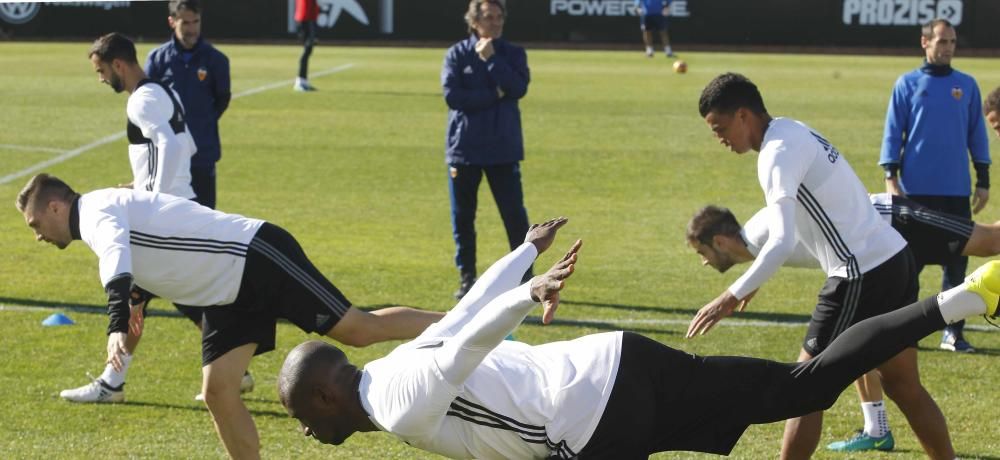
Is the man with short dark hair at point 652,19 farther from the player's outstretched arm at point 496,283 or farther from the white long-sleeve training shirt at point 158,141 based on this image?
the player's outstretched arm at point 496,283

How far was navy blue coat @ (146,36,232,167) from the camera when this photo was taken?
11.1 metres

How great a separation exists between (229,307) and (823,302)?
2.85 meters

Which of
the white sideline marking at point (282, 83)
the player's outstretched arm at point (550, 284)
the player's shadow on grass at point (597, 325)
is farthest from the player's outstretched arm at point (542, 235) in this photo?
the white sideline marking at point (282, 83)

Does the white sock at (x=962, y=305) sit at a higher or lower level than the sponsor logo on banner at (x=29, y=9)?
higher

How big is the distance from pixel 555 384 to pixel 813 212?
211cm

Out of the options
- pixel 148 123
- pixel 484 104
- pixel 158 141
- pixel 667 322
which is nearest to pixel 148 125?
pixel 148 123

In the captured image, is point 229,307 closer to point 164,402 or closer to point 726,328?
point 164,402

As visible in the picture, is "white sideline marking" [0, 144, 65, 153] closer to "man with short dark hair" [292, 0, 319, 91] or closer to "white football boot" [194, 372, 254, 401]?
"man with short dark hair" [292, 0, 319, 91]

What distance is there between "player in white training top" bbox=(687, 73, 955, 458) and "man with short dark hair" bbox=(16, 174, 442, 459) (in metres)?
2.03

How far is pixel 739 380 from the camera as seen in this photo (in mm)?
5242

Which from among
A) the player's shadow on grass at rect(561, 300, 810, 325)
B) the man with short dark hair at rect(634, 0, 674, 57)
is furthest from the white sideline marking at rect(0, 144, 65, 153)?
the man with short dark hair at rect(634, 0, 674, 57)

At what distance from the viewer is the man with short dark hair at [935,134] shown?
9.83m

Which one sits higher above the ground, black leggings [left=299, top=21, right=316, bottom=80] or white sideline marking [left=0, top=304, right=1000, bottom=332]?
white sideline marking [left=0, top=304, right=1000, bottom=332]

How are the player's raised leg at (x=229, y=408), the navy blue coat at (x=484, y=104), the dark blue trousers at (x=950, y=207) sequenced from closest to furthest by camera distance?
the player's raised leg at (x=229, y=408) → the dark blue trousers at (x=950, y=207) → the navy blue coat at (x=484, y=104)
